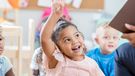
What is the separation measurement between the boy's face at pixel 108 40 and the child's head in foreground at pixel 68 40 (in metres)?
0.59

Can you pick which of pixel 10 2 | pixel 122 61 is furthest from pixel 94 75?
pixel 10 2

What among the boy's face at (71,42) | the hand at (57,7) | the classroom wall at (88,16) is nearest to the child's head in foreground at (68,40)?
the boy's face at (71,42)

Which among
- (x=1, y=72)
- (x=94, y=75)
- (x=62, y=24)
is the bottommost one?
(x=94, y=75)

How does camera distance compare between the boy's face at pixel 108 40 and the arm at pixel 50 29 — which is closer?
the arm at pixel 50 29

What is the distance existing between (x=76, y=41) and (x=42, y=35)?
0.51 ft

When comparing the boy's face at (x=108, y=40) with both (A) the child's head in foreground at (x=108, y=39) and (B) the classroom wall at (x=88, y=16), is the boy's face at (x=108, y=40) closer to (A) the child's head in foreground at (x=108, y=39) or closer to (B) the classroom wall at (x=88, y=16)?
(A) the child's head in foreground at (x=108, y=39)

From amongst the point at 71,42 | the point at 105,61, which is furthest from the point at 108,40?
the point at 71,42

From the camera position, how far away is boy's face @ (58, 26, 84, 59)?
4.39 feet

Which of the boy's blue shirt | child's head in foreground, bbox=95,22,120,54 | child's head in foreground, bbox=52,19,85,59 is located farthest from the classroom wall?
child's head in foreground, bbox=52,19,85,59

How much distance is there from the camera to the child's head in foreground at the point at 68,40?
134 centimetres

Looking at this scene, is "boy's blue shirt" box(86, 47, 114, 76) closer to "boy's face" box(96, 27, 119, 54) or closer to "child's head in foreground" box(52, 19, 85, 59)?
"boy's face" box(96, 27, 119, 54)

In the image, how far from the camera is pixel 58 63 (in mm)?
1328

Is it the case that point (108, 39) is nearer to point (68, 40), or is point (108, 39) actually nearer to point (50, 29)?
point (68, 40)

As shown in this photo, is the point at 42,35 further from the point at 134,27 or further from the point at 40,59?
the point at 40,59
